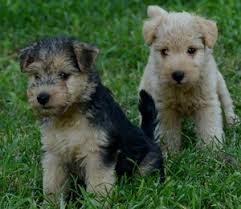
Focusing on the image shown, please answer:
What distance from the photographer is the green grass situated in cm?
677

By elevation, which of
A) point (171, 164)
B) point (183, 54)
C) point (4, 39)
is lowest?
point (4, 39)

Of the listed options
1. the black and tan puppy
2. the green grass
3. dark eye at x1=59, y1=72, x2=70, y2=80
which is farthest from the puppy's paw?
dark eye at x1=59, y1=72, x2=70, y2=80

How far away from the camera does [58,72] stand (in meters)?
6.56

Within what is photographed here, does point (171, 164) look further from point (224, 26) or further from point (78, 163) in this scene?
point (224, 26)

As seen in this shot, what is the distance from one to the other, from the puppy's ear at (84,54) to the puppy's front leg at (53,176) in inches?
32.4

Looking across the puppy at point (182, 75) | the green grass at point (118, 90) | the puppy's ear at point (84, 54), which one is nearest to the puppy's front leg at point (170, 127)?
the puppy at point (182, 75)

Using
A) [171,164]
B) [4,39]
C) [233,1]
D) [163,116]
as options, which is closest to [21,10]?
[4,39]

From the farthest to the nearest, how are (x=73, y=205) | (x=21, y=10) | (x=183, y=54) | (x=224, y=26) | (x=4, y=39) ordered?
(x=21, y=10), (x=4, y=39), (x=224, y=26), (x=183, y=54), (x=73, y=205)

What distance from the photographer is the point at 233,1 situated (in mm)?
12156

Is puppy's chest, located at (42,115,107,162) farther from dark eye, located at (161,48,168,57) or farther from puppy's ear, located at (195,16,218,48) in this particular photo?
puppy's ear, located at (195,16,218,48)

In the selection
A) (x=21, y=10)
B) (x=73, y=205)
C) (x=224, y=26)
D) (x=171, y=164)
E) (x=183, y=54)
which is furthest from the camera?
(x=21, y=10)

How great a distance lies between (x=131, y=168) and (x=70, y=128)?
0.70 m

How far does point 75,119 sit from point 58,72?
0.45 metres

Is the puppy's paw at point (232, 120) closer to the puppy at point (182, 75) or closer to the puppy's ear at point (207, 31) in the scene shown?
the puppy at point (182, 75)
